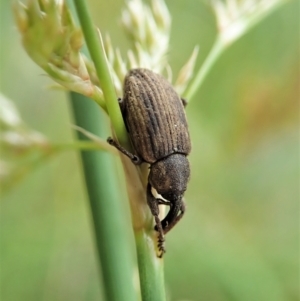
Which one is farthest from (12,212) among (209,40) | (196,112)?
(209,40)

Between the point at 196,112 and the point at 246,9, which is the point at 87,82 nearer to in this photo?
the point at 246,9

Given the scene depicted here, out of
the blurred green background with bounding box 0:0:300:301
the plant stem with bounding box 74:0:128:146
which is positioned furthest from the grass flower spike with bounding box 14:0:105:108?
the blurred green background with bounding box 0:0:300:301

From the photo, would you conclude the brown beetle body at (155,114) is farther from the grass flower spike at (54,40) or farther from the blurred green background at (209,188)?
the blurred green background at (209,188)

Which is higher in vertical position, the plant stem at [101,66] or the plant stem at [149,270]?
the plant stem at [101,66]

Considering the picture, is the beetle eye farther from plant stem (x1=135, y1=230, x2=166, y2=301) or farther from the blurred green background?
the blurred green background

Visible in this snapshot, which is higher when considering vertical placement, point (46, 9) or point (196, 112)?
point (46, 9)

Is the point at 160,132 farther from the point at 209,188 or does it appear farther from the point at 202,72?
the point at 209,188

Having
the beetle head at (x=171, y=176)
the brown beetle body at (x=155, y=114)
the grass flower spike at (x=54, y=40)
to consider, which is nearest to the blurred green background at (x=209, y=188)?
the beetle head at (x=171, y=176)
